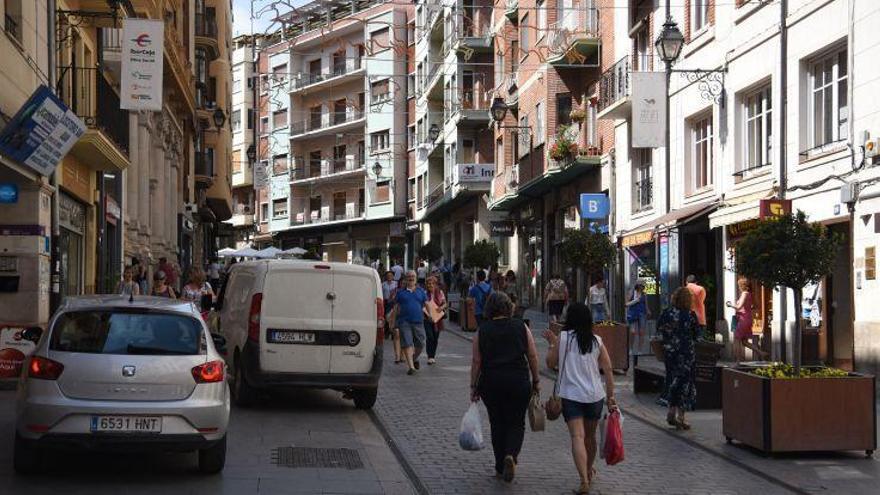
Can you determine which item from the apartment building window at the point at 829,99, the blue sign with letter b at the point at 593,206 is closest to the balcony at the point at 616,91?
the blue sign with letter b at the point at 593,206

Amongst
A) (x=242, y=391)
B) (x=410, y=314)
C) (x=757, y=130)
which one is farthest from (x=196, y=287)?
(x=757, y=130)

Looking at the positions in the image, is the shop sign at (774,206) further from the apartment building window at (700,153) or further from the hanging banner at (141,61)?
the hanging banner at (141,61)

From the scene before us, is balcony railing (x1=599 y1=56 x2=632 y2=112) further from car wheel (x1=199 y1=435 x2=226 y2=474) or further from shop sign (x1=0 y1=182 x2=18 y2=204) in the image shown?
car wheel (x1=199 y1=435 x2=226 y2=474)

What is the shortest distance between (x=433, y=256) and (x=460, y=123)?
20.3 ft

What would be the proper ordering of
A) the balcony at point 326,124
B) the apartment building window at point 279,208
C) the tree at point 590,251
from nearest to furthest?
the tree at point 590,251 → the balcony at point 326,124 → the apartment building window at point 279,208

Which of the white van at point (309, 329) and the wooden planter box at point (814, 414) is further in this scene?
the white van at point (309, 329)

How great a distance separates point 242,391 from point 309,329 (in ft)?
3.90

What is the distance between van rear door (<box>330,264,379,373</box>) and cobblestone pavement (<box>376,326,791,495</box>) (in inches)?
31.2

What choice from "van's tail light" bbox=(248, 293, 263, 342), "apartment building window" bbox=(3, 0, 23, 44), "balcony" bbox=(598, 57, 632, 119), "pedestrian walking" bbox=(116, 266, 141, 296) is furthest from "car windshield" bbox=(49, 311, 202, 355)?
"balcony" bbox=(598, 57, 632, 119)

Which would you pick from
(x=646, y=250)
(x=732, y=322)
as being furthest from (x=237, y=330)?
(x=646, y=250)

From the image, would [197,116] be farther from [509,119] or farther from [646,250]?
[646,250]

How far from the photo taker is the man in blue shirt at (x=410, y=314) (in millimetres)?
19359

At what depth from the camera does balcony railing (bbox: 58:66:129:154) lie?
68.6 ft

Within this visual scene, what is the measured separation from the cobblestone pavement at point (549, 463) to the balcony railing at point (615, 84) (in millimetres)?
15880
